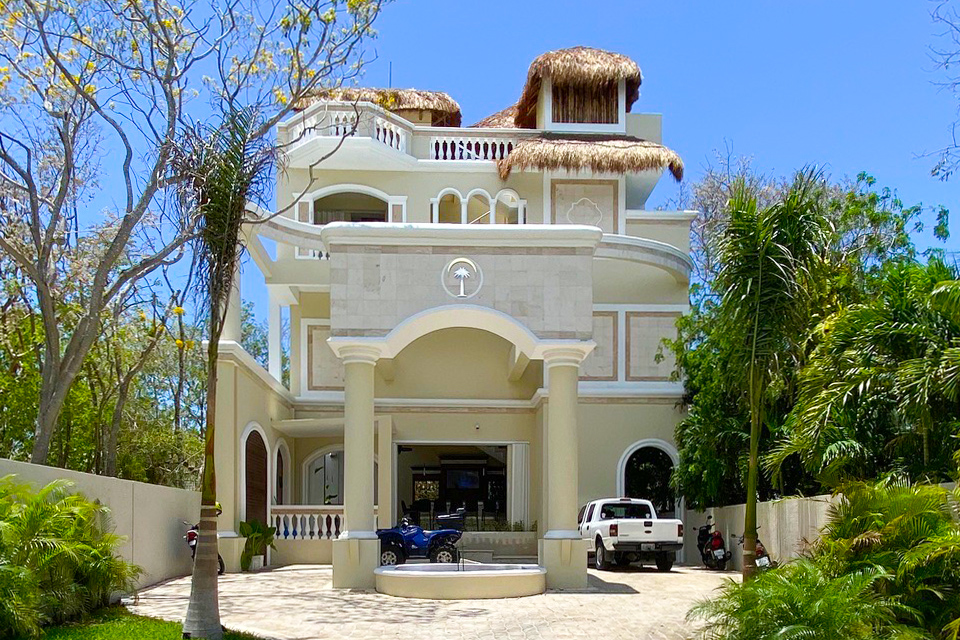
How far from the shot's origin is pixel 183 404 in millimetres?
37531

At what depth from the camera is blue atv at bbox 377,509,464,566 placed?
733 inches

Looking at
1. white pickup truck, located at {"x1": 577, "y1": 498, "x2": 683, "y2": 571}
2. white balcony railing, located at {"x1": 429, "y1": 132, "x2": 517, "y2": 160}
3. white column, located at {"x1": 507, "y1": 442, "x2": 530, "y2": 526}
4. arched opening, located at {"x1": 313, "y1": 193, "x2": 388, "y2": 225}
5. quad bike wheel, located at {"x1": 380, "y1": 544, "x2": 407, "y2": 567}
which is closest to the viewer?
quad bike wheel, located at {"x1": 380, "y1": 544, "x2": 407, "y2": 567}

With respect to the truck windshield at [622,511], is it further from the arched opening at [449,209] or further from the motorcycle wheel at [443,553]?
the arched opening at [449,209]

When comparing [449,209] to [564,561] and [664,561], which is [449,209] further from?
[564,561]

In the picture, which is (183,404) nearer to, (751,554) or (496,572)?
(496,572)

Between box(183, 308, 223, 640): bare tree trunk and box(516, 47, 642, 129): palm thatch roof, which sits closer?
box(183, 308, 223, 640): bare tree trunk

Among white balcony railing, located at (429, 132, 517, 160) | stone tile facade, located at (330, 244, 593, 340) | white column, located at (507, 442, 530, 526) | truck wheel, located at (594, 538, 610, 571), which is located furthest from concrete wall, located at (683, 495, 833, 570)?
white balcony railing, located at (429, 132, 517, 160)

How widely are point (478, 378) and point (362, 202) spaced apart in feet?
18.0

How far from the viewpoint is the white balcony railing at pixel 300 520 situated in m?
21.5

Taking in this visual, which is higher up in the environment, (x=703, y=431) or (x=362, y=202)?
(x=362, y=202)

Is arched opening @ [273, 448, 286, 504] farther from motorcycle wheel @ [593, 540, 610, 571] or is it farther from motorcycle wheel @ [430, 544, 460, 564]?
motorcycle wheel @ [593, 540, 610, 571]

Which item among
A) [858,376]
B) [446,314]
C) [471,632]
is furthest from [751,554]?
[446,314]

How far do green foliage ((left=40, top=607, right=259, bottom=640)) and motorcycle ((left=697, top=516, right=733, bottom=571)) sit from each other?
39.2 feet

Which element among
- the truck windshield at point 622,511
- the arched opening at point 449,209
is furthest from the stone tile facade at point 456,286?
the arched opening at point 449,209
